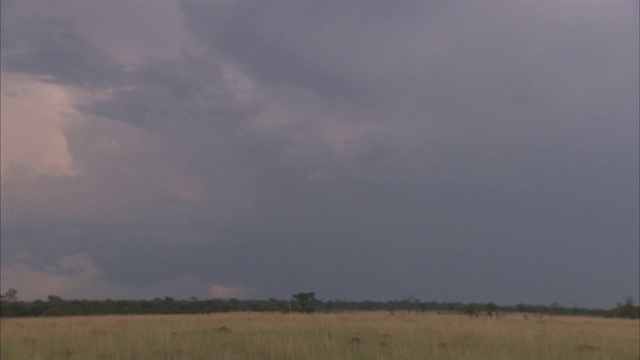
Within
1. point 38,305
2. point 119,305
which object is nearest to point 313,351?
point 38,305

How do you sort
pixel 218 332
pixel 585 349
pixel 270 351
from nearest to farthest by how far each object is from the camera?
pixel 270 351, pixel 585 349, pixel 218 332

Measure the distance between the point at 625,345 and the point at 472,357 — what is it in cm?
1163

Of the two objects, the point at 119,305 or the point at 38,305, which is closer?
the point at 38,305

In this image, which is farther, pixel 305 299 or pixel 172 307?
pixel 172 307

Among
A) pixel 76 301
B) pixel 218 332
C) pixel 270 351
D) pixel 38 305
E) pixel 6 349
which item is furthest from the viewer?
pixel 76 301

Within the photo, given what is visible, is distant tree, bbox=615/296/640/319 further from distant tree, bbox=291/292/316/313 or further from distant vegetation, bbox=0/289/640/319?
distant tree, bbox=291/292/316/313

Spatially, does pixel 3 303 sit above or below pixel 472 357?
above

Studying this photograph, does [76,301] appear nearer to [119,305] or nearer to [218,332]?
[119,305]

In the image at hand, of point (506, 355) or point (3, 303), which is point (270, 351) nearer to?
point (506, 355)

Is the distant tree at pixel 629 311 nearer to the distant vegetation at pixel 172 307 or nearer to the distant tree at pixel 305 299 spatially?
the distant vegetation at pixel 172 307

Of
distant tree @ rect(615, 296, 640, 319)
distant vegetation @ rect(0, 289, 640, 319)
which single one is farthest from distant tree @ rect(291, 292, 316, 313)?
distant tree @ rect(615, 296, 640, 319)

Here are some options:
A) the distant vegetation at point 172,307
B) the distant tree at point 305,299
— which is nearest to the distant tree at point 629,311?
the distant vegetation at point 172,307

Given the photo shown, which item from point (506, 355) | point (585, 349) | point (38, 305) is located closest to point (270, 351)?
point (506, 355)

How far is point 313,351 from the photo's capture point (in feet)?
50.5
